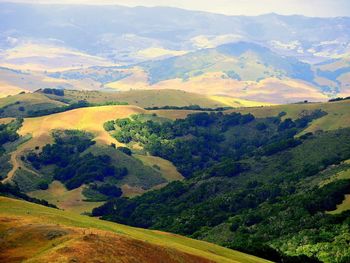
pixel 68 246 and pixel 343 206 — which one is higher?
pixel 68 246

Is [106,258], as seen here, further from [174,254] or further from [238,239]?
[238,239]

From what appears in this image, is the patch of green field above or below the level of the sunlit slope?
below

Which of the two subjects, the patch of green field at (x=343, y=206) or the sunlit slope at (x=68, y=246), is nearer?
the sunlit slope at (x=68, y=246)

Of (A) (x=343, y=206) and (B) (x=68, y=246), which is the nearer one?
(B) (x=68, y=246)

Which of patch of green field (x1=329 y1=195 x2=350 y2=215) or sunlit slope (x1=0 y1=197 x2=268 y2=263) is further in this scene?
patch of green field (x1=329 y1=195 x2=350 y2=215)

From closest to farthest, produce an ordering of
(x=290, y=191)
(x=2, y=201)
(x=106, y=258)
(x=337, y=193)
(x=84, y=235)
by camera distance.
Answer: (x=106, y=258) < (x=84, y=235) < (x=2, y=201) < (x=337, y=193) < (x=290, y=191)

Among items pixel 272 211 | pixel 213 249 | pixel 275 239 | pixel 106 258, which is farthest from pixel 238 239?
pixel 106 258

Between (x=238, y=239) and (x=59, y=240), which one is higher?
(x=59, y=240)

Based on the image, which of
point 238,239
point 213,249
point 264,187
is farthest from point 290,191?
point 213,249

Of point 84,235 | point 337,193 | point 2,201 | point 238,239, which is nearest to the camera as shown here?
point 84,235

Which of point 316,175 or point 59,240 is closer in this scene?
point 59,240

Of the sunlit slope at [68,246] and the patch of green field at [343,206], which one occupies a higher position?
the sunlit slope at [68,246]
